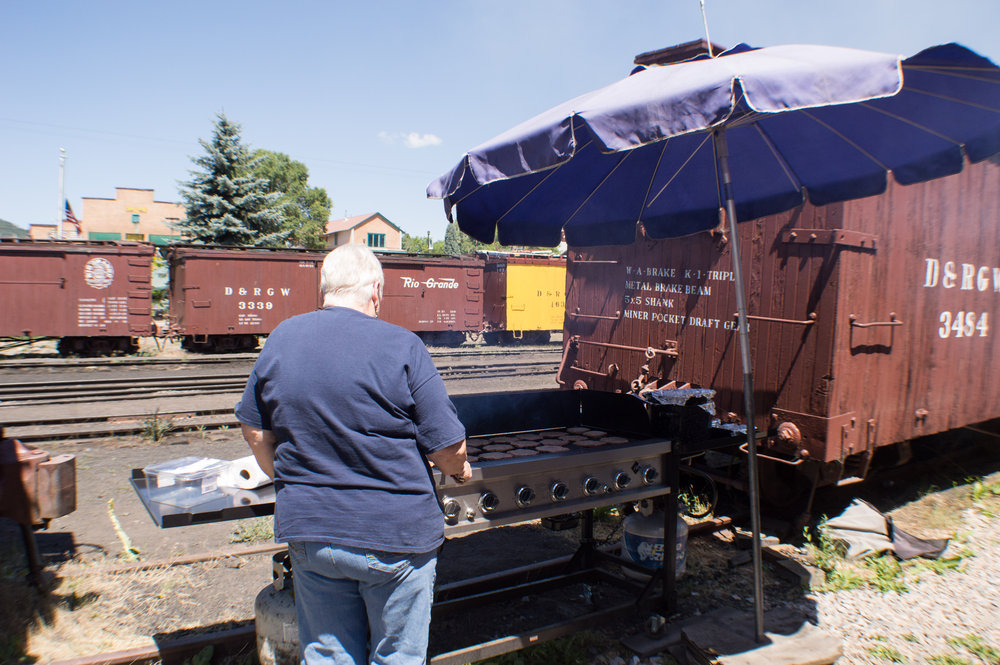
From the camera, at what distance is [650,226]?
15.9ft

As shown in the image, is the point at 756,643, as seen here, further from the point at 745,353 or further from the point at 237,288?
the point at 237,288

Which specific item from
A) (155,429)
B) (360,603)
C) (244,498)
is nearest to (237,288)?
(155,429)

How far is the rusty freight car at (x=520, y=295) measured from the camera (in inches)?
912

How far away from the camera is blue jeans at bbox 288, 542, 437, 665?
2086 millimetres

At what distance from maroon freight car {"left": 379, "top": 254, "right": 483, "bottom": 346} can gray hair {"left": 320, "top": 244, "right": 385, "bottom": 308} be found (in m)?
18.1

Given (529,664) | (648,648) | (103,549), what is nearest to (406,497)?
(529,664)

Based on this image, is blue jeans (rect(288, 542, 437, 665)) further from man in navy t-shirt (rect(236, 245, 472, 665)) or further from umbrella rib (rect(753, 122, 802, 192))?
umbrella rib (rect(753, 122, 802, 192))

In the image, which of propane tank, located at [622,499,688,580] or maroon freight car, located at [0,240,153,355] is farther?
maroon freight car, located at [0,240,153,355]

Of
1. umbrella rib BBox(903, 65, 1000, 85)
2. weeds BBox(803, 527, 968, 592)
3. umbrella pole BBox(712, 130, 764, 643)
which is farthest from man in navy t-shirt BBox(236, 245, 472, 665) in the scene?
weeds BBox(803, 527, 968, 592)

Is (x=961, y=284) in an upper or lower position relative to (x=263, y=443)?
upper

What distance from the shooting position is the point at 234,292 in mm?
18406

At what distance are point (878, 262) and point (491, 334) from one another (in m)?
20.5

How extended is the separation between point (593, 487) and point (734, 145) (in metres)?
2.59

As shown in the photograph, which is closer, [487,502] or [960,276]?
[487,502]
